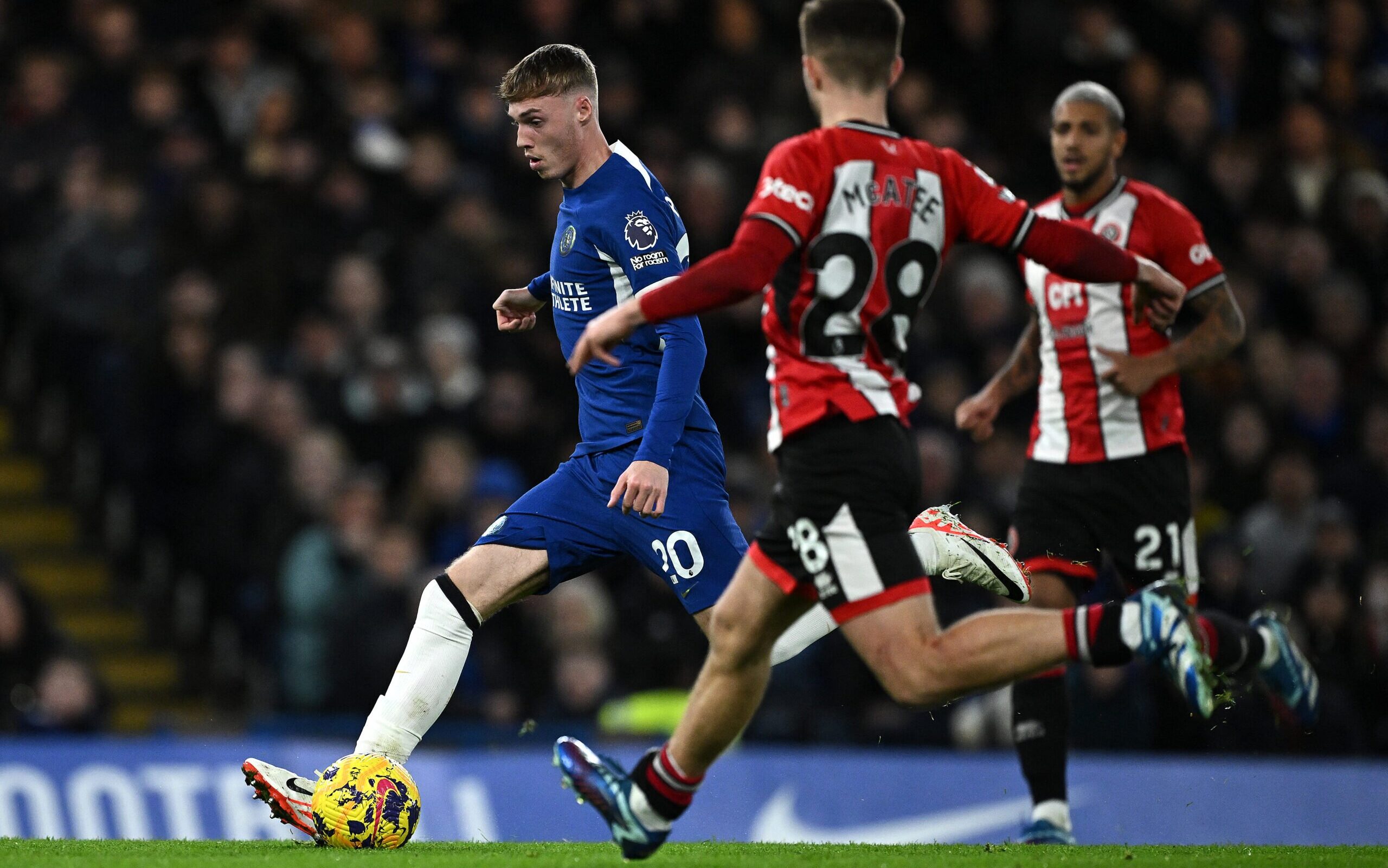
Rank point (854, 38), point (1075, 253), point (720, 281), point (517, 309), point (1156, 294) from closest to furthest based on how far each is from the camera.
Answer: point (720, 281) → point (854, 38) → point (1075, 253) → point (1156, 294) → point (517, 309)

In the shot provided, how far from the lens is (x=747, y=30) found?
13.4 metres

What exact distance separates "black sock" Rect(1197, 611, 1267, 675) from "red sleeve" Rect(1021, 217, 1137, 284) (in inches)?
40.3

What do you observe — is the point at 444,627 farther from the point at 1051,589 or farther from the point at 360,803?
the point at 1051,589

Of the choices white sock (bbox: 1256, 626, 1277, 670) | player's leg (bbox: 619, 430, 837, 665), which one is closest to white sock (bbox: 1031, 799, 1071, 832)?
white sock (bbox: 1256, 626, 1277, 670)

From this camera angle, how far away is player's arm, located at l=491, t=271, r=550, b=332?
20.4 ft

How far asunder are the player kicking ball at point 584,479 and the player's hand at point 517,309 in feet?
1.31

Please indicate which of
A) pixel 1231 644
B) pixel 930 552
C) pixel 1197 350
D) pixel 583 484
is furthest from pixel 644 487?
pixel 1197 350

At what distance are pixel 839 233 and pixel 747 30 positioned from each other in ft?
29.8

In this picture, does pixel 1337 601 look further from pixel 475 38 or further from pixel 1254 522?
pixel 475 38

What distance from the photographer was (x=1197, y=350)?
6418 mm

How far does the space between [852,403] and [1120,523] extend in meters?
2.20

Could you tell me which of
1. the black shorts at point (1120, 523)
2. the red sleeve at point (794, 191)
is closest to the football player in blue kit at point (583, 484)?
the red sleeve at point (794, 191)

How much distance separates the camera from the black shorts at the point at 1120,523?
6.49 metres

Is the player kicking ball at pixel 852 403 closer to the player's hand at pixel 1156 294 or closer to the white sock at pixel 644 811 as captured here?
the white sock at pixel 644 811
